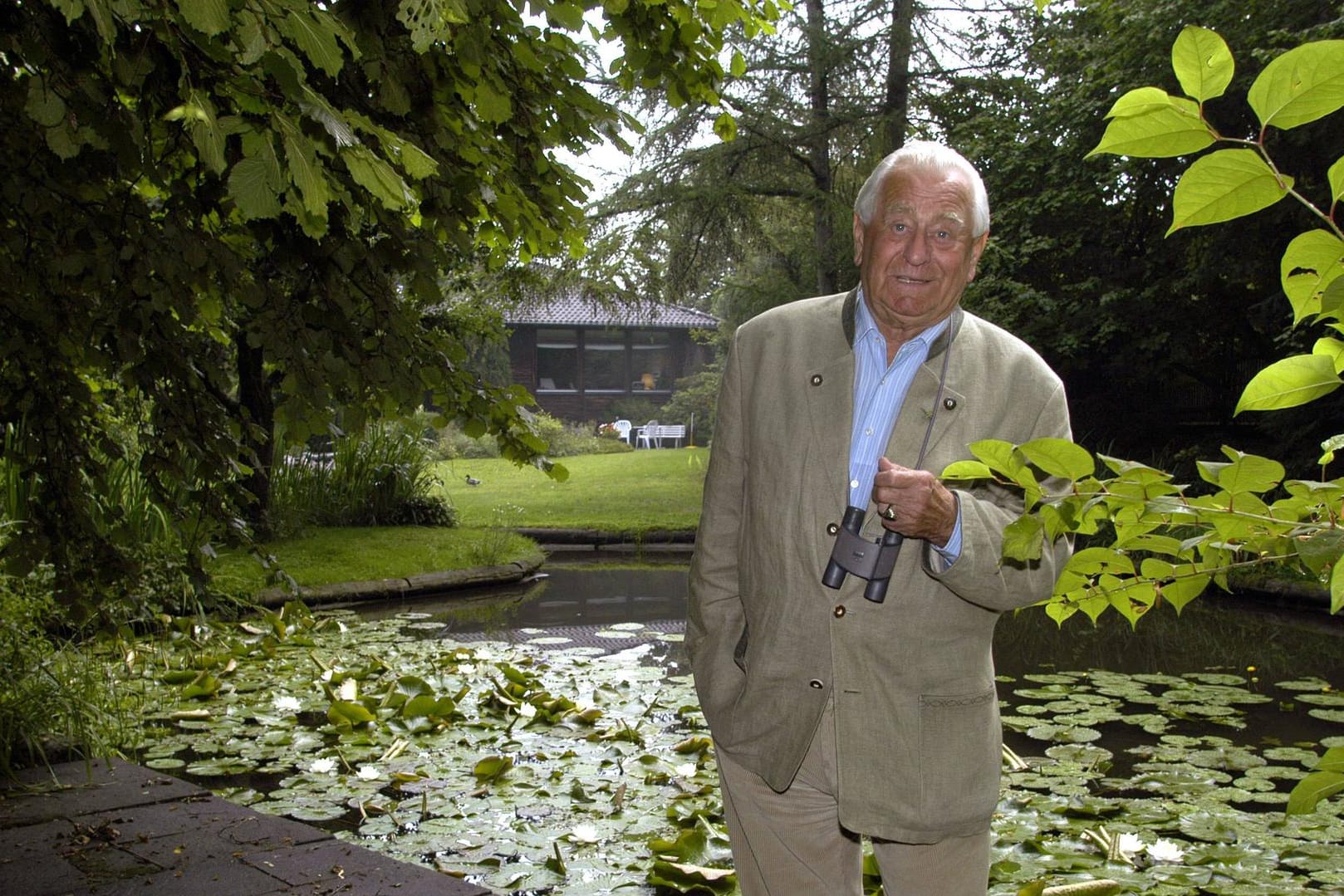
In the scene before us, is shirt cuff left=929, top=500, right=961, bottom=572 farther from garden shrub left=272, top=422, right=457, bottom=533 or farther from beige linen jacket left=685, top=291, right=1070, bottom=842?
garden shrub left=272, top=422, right=457, bottom=533

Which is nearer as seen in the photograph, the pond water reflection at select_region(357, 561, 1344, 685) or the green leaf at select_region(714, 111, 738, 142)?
the green leaf at select_region(714, 111, 738, 142)

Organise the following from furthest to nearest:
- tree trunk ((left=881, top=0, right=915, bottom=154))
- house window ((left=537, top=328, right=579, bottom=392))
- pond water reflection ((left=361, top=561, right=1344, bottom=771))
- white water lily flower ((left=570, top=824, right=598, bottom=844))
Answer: house window ((left=537, top=328, right=579, bottom=392))
tree trunk ((left=881, top=0, right=915, bottom=154))
pond water reflection ((left=361, top=561, right=1344, bottom=771))
white water lily flower ((left=570, top=824, right=598, bottom=844))

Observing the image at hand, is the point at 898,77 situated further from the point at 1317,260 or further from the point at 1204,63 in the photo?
the point at 1204,63

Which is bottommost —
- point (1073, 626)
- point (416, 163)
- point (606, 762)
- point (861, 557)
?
point (1073, 626)

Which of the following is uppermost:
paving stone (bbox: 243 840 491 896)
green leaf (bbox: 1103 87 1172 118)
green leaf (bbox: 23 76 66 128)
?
green leaf (bbox: 23 76 66 128)

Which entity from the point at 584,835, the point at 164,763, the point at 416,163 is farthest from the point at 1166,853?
the point at 164,763

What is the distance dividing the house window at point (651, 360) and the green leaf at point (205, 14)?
37550 mm

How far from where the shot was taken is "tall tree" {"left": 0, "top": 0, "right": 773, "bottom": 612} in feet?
8.18

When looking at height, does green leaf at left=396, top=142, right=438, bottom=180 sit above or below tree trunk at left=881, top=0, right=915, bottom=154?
below

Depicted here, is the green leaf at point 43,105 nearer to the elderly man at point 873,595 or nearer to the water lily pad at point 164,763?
the elderly man at point 873,595

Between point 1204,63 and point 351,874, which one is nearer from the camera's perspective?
point 1204,63

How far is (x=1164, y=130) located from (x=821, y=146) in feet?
64.3

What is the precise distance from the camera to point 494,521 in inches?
593

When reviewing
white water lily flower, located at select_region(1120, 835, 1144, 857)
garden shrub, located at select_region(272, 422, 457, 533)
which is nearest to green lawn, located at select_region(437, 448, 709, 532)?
garden shrub, located at select_region(272, 422, 457, 533)
